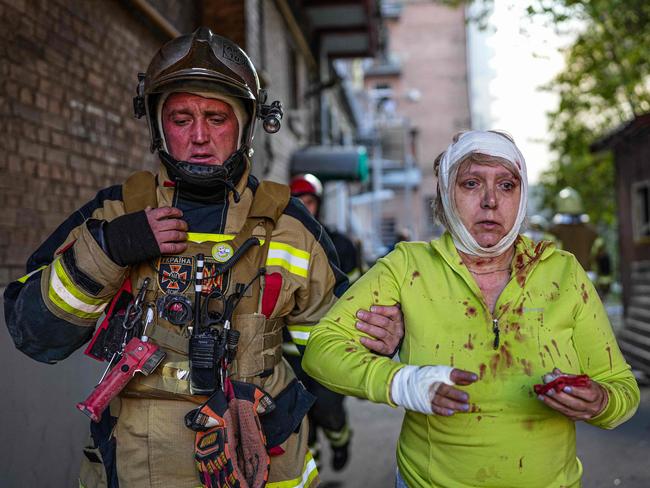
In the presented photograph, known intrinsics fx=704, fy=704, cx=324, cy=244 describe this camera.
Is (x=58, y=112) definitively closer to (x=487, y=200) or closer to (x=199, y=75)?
(x=199, y=75)

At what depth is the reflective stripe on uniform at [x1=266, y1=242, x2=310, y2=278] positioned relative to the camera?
246 cm

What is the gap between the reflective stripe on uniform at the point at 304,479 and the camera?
2.45 meters

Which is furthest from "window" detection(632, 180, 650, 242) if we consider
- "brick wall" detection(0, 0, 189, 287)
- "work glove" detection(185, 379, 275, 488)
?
"work glove" detection(185, 379, 275, 488)

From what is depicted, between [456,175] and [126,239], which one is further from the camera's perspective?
[456,175]

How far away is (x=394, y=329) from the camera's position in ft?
7.20

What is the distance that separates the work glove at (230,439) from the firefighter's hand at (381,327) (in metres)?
0.42

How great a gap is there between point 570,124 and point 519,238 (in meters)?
17.1

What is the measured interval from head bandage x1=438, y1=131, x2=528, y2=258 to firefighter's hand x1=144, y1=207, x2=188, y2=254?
0.86 metres

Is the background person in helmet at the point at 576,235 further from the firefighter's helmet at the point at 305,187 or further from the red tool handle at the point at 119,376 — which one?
the red tool handle at the point at 119,376

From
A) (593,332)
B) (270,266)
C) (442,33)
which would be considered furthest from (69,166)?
(442,33)

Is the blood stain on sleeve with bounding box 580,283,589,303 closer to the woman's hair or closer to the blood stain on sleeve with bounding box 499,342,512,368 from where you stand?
the blood stain on sleeve with bounding box 499,342,512,368

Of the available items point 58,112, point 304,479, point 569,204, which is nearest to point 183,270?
point 304,479

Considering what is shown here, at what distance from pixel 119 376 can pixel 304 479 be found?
0.82m

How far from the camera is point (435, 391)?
69.6 inches
